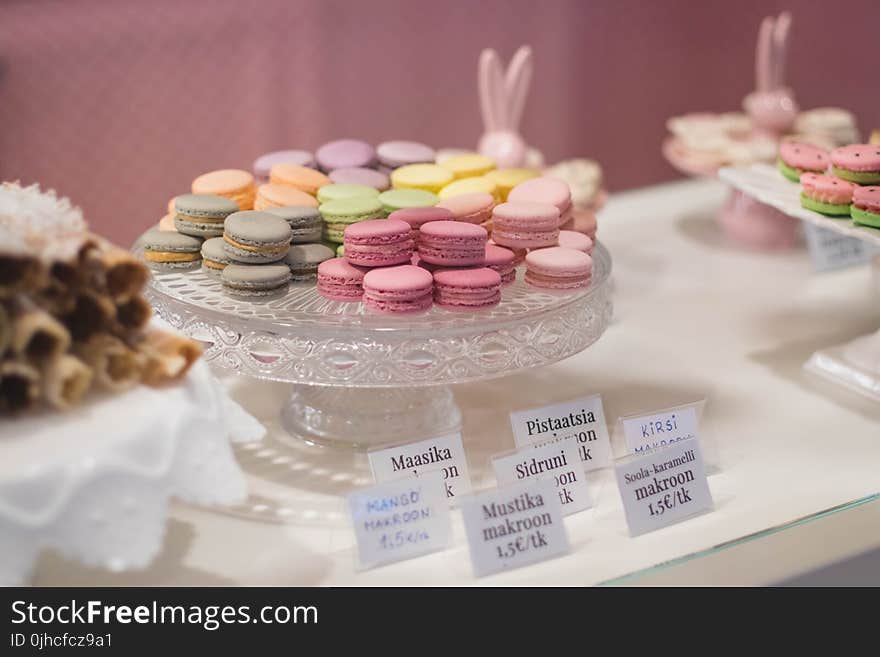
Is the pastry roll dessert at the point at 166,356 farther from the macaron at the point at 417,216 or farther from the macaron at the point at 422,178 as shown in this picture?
the macaron at the point at 422,178

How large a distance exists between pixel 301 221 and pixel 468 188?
0.75ft

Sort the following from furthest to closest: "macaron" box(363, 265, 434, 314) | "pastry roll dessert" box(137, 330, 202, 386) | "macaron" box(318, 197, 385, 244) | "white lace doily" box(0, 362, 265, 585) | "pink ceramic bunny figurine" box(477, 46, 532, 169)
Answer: "pink ceramic bunny figurine" box(477, 46, 532, 169) → "macaron" box(318, 197, 385, 244) → "macaron" box(363, 265, 434, 314) → "pastry roll dessert" box(137, 330, 202, 386) → "white lace doily" box(0, 362, 265, 585)

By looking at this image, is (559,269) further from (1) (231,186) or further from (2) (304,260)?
(1) (231,186)

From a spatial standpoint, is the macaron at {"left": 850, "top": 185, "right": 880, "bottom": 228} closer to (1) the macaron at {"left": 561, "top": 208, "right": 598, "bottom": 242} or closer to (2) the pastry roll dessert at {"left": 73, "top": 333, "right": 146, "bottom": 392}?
(1) the macaron at {"left": 561, "top": 208, "right": 598, "bottom": 242}

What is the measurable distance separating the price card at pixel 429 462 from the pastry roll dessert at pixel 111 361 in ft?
0.96

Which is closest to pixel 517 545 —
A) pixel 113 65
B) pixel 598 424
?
pixel 598 424

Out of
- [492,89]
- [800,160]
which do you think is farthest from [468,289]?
[492,89]

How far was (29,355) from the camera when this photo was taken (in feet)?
2.95

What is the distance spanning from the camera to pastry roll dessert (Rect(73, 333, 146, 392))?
36.5 inches

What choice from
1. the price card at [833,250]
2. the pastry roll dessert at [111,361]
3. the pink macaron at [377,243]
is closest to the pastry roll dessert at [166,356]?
the pastry roll dessert at [111,361]

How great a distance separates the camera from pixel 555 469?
4.00ft

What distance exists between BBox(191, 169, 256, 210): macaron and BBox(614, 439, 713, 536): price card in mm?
568

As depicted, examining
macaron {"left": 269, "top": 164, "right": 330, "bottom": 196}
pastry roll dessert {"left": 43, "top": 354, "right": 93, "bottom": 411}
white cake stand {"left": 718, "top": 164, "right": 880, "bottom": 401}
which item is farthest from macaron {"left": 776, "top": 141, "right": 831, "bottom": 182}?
pastry roll dessert {"left": 43, "top": 354, "right": 93, "bottom": 411}
